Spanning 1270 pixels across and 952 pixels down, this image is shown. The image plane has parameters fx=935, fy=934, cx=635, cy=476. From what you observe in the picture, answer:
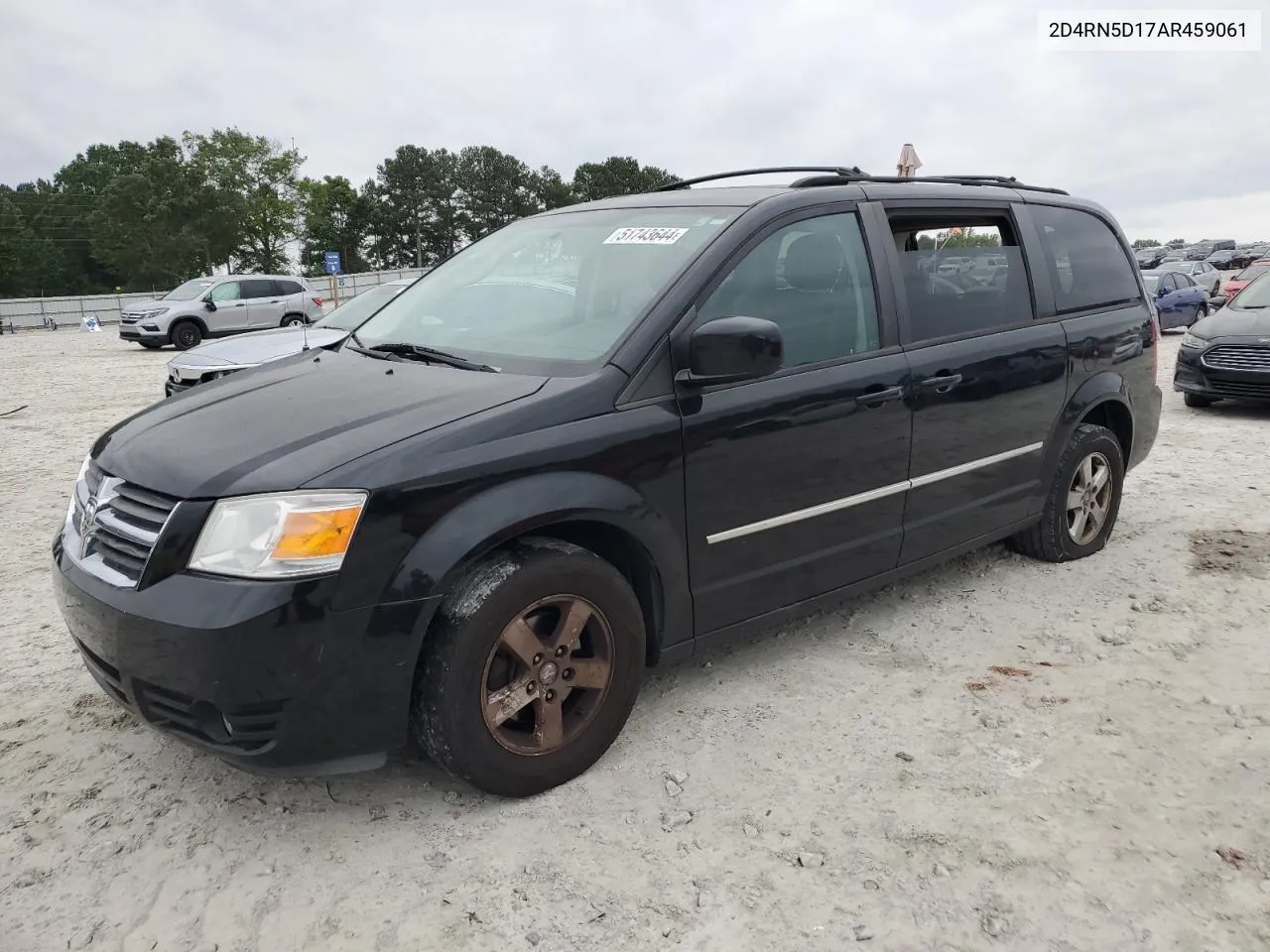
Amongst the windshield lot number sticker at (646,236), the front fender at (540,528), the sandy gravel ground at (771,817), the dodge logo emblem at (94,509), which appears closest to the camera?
the sandy gravel ground at (771,817)

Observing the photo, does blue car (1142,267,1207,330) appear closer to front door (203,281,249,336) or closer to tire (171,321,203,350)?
front door (203,281,249,336)

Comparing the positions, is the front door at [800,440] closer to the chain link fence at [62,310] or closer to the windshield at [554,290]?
the windshield at [554,290]

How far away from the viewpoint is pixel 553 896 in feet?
7.88

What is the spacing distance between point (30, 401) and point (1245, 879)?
13.8 meters

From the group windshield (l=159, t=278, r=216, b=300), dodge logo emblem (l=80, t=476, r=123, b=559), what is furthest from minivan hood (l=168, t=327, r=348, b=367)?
windshield (l=159, t=278, r=216, b=300)

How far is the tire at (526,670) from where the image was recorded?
2.56 metres

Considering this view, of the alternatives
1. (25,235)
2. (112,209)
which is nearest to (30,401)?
(112,209)

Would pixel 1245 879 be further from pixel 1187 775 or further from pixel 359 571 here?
pixel 359 571

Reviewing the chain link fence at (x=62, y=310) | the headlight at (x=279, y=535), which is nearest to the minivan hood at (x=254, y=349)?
the headlight at (x=279, y=535)

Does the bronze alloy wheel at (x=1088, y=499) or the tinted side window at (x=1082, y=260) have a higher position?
the tinted side window at (x=1082, y=260)

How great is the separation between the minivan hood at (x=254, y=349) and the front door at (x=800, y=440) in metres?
5.49

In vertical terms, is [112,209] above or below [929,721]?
above

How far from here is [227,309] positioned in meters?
21.4

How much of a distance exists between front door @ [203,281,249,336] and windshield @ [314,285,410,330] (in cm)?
1407
